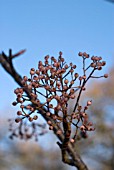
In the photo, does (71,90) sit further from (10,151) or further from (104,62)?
(10,151)

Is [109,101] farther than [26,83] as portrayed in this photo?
Yes

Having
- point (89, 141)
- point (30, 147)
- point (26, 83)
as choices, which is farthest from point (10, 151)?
point (26, 83)

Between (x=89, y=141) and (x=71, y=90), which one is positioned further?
(x=89, y=141)

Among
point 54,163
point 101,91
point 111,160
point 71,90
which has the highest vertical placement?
point 101,91

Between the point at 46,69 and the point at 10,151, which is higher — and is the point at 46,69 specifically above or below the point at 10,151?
below

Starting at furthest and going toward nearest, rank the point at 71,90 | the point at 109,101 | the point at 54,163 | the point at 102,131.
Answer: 1. the point at 54,163
2. the point at 109,101
3. the point at 102,131
4. the point at 71,90

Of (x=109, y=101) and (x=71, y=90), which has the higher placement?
(x=109, y=101)

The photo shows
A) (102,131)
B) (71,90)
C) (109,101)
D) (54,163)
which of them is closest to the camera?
(71,90)

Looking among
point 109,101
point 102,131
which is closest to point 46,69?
point 102,131

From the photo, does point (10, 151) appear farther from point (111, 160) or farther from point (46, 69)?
point (46, 69)
